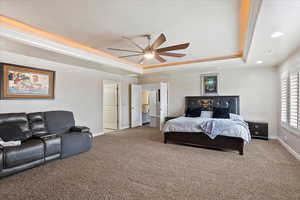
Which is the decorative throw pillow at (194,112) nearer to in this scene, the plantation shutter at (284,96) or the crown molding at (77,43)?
the crown molding at (77,43)

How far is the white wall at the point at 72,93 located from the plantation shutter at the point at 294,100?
5495mm

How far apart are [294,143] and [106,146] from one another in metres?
4.52

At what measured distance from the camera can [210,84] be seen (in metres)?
6.05

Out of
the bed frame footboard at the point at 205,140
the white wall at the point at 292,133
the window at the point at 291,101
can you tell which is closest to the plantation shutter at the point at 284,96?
the window at the point at 291,101

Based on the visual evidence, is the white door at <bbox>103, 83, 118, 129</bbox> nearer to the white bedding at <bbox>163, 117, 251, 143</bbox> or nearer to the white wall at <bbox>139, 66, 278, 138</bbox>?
the white bedding at <bbox>163, 117, 251, 143</bbox>

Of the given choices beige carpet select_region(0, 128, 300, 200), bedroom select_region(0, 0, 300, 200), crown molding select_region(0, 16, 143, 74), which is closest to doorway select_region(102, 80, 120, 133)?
bedroom select_region(0, 0, 300, 200)

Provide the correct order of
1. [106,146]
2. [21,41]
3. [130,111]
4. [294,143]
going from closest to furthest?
1. [21,41]
2. [294,143]
3. [106,146]
4. [130,111]

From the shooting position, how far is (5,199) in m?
1.98

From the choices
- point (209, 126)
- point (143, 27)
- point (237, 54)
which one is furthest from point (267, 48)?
point (143, 27)

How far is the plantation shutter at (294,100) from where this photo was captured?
3.39 m

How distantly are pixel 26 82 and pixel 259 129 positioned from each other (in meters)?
6.73

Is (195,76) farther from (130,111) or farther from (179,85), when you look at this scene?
(130,111)

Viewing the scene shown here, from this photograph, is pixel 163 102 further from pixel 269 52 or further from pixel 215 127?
pixel 269 52

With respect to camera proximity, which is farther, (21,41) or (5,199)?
(21,41)
